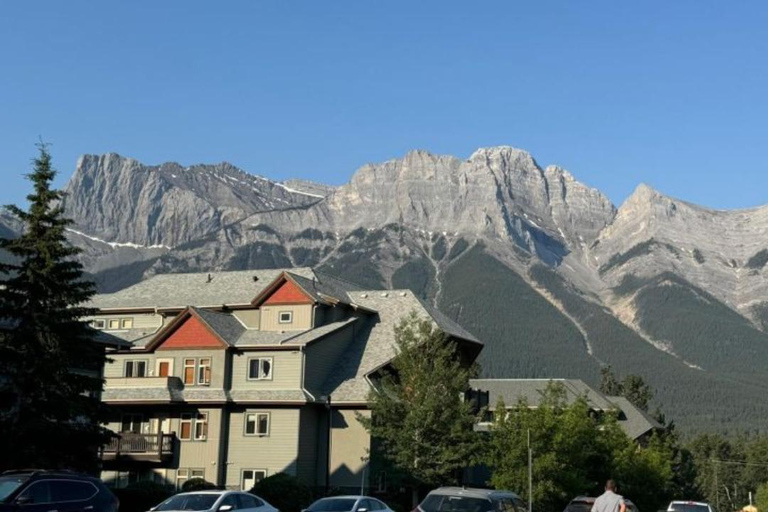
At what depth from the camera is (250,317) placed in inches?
2375

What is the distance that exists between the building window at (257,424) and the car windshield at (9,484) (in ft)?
105

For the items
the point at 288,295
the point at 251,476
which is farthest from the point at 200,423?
the point at 288,295

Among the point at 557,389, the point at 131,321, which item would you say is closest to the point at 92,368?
the point at 131,321

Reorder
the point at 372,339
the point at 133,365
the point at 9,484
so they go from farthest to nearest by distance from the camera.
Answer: the point at 372,339 < the point at 133,365 < the point at 9,484

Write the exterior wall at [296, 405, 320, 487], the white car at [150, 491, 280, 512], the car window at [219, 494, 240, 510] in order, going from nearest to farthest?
the white car at [150, 491, 280, 512] → the car window at [219, 494, 240, 510] → the exterior wall at [296, 405, 320, 487]

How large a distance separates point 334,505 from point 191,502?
4.65m

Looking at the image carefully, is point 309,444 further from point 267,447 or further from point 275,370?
point 275,370

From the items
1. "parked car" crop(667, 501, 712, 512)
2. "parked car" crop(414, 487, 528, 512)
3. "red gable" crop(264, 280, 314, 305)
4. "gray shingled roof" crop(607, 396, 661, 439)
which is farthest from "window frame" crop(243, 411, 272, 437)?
"gray shingled roof" crop(607, 396, 661, 439)

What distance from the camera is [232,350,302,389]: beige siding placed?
55250 millimetres

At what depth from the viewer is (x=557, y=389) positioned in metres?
54.6

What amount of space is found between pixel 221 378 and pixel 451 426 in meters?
14.7

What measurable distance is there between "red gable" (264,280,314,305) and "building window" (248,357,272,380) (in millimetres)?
4183

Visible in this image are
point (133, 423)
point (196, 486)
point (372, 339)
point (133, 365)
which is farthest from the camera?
point (372, 339)

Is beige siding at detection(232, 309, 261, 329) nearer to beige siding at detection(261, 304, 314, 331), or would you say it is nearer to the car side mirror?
beige siding at detection(261, 304, 314, 331)
